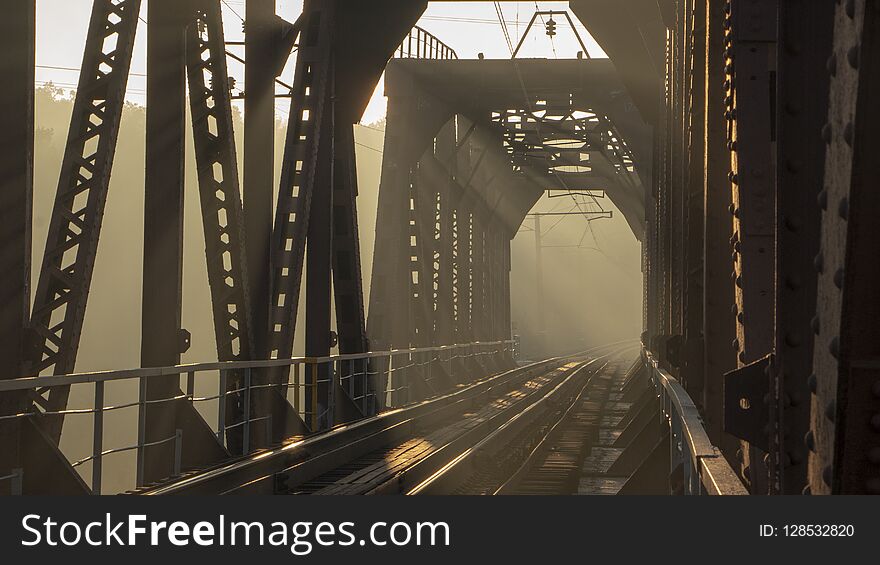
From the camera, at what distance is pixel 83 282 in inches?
323

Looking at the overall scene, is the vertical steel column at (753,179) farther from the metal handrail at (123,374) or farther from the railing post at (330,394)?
the railing post at (330,394)

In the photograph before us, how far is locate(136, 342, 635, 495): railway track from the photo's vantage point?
956 cm

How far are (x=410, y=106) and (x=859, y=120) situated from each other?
23.8m

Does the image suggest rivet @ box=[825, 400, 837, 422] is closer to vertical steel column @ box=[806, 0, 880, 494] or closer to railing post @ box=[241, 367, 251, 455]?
vertical steel column @ box=[806, 0, 880, 494]

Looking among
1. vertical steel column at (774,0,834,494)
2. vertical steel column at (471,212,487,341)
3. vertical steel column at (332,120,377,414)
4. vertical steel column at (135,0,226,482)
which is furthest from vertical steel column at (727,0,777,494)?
vertical steel column at (471,212,487,341)

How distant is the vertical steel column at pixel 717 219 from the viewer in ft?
19.3

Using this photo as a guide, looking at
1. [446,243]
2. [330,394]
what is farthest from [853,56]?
[446,243]

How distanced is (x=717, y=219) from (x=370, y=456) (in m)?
8.45

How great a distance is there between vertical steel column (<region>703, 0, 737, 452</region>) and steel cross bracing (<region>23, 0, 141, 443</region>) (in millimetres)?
3986

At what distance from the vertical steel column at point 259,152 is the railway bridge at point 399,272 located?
3 centimetres

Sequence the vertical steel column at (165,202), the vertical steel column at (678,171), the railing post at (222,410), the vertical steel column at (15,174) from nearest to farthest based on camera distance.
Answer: the vertical steel column at (15,174) → the railing post at (222,410) → the vertical steel column at (165,202) → the vertical steel column at (678,171)

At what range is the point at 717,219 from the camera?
5918 mm

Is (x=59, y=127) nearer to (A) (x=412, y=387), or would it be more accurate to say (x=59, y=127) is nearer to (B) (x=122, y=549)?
(A) (x=412, y=387)

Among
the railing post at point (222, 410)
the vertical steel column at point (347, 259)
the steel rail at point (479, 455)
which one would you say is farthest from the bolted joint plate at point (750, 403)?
the vertical steel column at point (347, 259)
